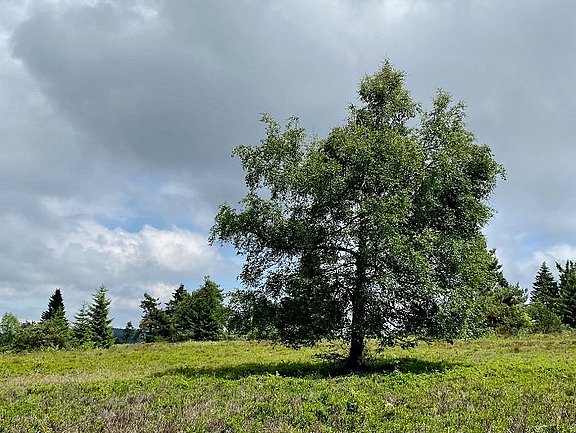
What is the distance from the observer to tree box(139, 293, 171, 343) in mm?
92500

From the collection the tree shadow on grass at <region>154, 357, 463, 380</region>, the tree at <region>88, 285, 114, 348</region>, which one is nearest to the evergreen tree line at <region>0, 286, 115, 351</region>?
the tree at <region>88, 285, 114, 348</region>

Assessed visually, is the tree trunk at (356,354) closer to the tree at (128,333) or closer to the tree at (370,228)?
the tree at (370,228)

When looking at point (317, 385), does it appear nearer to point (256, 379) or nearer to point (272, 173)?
point (256, 379)

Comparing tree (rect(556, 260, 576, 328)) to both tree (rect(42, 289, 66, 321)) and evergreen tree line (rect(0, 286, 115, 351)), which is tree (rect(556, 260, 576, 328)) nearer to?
evergreen tree line (rect(0, 286, 115, 351))

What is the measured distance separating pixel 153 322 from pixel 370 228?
81.3 metres

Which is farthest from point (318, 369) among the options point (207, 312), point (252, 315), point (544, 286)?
point (544, 286)

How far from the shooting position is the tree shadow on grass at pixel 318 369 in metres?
21.0

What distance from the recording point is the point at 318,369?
22.6 metres

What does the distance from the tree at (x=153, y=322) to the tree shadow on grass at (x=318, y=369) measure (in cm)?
7053

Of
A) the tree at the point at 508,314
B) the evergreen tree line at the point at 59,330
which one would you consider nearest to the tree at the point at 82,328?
the evergreen tree line at the point at 59,330

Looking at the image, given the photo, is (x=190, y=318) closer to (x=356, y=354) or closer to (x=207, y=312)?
(x=207, y=312)

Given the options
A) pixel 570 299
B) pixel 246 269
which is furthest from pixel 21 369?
pixel 570 299

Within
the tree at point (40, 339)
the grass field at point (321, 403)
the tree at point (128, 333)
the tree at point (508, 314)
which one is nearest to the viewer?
the grass field at point (321, 403)

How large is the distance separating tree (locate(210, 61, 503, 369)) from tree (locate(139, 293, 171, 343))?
73876 millimetres
